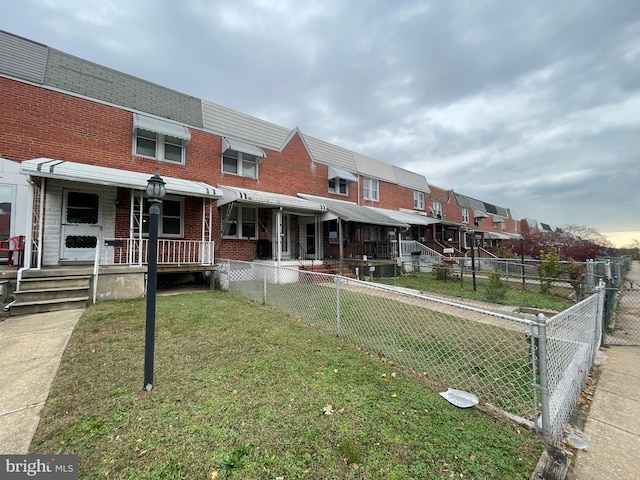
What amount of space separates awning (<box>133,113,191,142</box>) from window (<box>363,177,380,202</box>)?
40.8ft

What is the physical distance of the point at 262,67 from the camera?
1334 centimetres

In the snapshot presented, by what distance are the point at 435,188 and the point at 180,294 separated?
2681 cm

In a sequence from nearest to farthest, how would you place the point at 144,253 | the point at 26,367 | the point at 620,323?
the point at 26,367 → the point at 620,323 → the point at 144,253

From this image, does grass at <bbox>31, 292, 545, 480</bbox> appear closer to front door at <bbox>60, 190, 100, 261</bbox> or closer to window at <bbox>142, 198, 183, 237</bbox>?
front door at <bbox>60, 190, 100, 261</bbox>

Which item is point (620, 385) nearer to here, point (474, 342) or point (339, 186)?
point (474, 342)

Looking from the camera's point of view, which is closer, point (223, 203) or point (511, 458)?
point (511, 458)

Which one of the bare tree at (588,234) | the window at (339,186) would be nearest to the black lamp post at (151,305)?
the window at (339,186)

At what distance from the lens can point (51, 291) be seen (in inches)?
274

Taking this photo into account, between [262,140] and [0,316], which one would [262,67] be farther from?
[0,316]

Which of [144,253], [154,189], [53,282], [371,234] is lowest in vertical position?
[53,282]

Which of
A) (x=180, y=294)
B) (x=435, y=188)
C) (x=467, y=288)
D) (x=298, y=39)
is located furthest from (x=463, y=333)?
(x=435, y=188)

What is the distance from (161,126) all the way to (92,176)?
12.8 ft

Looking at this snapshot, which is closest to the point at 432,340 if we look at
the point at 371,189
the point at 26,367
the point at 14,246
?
the point at 26,367

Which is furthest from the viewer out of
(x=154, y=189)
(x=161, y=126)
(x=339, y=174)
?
(x=339, y=174)
